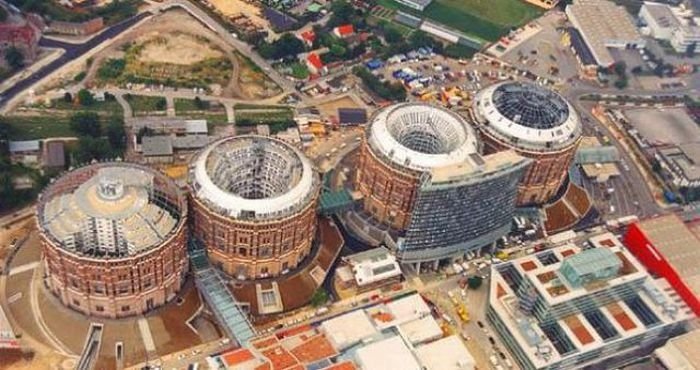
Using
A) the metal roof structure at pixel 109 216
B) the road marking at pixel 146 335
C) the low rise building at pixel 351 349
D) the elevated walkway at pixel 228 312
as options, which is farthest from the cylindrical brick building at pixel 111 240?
the low rise building at pixel 351 349

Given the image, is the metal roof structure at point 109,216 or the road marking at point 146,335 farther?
the road marking at point 146,335

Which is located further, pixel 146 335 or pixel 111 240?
pixel 146 335

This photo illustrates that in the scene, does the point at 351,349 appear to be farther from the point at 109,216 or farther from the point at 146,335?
the point at 109,216

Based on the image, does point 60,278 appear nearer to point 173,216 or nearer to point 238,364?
point 173,216

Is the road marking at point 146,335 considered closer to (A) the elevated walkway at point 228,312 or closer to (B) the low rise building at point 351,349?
(B) the low rise building at point 351,349

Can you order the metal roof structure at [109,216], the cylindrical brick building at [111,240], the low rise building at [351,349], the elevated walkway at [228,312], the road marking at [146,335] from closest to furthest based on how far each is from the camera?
1. the low rise building at [351,349]
2. the cylindrical brick building at [111,240]
3. the metal roof structure at [109,216]
4. the road marking at [146,335]
5. the elevated walkway at [228,312]

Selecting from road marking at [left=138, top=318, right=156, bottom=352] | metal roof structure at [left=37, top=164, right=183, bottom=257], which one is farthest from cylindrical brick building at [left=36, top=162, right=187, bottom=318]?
road marking at [left=138, top=318, right=156, bottom=352]

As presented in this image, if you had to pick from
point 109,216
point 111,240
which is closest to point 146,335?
point 111,240
